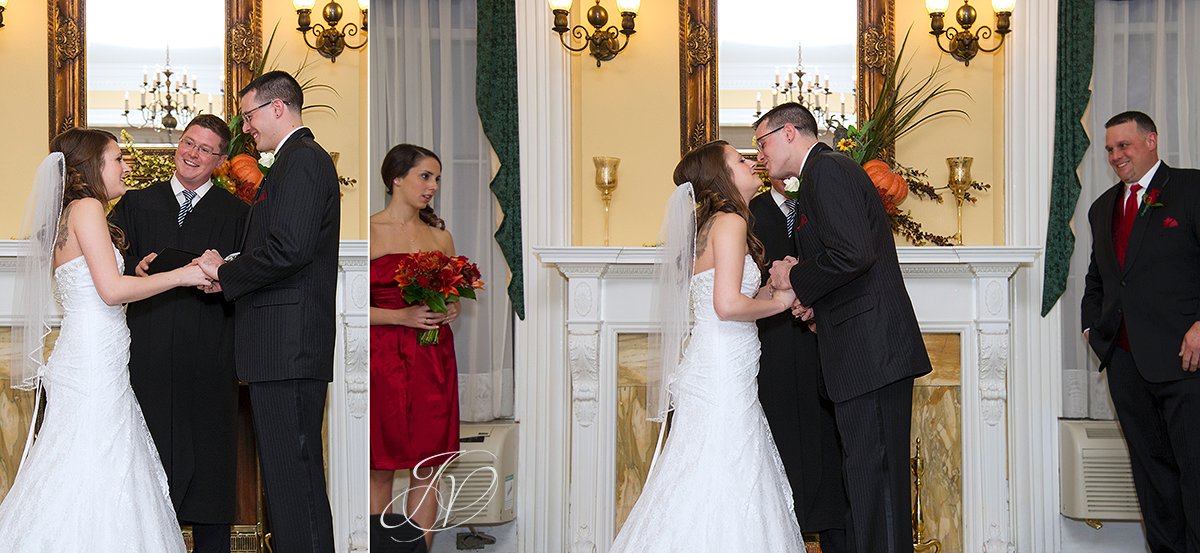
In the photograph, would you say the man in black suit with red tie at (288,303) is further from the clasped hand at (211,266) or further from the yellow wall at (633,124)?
the yellow wall at (633,124)

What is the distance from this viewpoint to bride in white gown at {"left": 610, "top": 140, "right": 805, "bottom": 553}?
150 inches

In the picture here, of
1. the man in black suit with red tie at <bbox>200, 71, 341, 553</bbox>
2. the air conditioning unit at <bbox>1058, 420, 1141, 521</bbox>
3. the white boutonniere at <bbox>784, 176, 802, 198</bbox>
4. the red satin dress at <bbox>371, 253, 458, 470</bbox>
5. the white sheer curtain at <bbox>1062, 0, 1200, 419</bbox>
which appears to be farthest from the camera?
the white sheer curtain at <bbox>1062, 0, 1200, 419</bbox>

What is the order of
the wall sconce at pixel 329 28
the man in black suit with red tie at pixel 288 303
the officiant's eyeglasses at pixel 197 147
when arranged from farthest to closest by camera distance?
the officiant's eyeglasses at pixel 197 147 < the man in black suit with red tie at pixel 288 303 < the wall sconce at pixel 329 28

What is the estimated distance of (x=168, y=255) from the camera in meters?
3.97

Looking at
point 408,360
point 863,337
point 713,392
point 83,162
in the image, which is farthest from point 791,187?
point 83,162

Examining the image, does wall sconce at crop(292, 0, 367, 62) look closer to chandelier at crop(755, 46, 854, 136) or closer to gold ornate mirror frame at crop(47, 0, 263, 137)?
gold ornate mirror frame at crop(47, 0, 263, 137)

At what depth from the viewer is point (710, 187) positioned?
403 centimetres

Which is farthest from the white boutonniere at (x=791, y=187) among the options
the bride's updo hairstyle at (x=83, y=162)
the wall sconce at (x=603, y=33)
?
the bride's updo hairstyle at (x=83, y=162)

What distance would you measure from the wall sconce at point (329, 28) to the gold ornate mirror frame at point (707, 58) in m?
2.96

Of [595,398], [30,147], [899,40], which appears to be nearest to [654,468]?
[595,398]

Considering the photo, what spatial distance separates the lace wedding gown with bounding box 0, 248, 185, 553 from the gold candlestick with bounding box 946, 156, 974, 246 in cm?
384

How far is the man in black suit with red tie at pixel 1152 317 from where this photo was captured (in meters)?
4.52

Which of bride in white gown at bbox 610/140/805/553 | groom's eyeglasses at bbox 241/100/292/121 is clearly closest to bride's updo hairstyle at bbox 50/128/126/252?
groom's eyeglasses at bbox 241/100/292/121

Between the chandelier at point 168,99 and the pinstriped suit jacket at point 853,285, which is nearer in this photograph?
the chandelier at point 168,99
